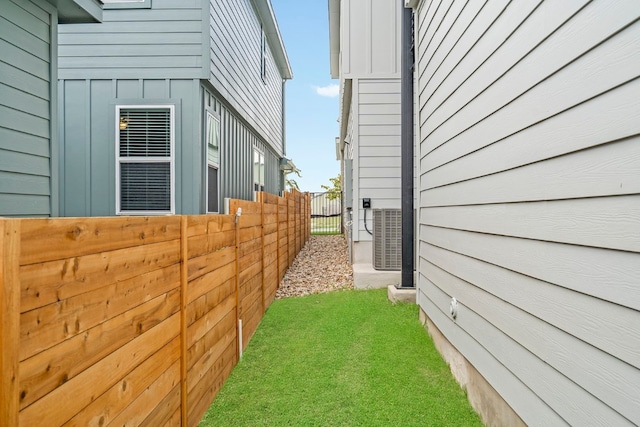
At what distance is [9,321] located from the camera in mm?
981

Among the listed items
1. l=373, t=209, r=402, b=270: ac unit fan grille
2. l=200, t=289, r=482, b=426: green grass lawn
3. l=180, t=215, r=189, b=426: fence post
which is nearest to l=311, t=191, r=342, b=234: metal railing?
l=373, t=209, r=402, b=270: ac unit fan grille

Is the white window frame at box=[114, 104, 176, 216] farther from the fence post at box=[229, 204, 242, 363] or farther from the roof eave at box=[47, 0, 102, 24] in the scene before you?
the fence post at box=[229, 204, 242, 363]

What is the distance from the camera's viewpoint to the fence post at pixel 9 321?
0.96m

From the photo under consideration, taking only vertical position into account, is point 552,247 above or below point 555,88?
below

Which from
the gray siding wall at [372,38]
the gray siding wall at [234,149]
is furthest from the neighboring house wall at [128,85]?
the gray siding wall at [372,38]

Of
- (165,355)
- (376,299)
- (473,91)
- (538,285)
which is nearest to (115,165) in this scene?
(376,299)

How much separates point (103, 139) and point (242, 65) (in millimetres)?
3372

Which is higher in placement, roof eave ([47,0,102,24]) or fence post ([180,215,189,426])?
roof eave ([47,0,102,24])

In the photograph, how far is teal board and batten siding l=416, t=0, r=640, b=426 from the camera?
1198 mm

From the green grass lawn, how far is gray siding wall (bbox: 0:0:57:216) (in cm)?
239

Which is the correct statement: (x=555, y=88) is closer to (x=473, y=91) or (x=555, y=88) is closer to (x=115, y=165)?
(x=473, y=91)

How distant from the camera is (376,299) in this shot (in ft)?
16.3

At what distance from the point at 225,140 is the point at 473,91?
210 inches

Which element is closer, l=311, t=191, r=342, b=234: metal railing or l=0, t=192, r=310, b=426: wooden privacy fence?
l=0, t=192, r=310, b=426: wooden privacy fence
